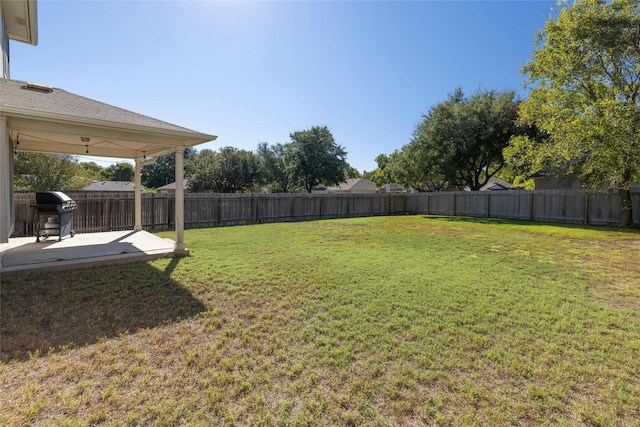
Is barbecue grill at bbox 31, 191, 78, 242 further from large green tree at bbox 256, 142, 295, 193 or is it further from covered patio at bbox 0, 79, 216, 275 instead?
large green tree at bbox 256, 142, 295, 193

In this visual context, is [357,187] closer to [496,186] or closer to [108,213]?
[496,186]

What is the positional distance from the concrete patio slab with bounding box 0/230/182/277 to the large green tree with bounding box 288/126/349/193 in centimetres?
2030

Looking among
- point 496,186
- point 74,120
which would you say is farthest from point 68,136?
point 496,186

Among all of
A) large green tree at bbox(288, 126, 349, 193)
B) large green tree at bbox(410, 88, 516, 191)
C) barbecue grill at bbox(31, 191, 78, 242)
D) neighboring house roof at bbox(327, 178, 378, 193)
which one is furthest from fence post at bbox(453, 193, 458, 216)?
barbecue grill at bbox(31, 191, 78, 242)

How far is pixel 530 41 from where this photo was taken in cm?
1427

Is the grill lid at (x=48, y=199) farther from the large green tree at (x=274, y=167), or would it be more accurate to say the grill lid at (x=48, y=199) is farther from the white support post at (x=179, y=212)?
the large green tree at (x=274, y=167)

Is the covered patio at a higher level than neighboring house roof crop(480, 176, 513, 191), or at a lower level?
lower

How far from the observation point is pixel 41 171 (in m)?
19.7

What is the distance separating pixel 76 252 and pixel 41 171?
20.0 metres

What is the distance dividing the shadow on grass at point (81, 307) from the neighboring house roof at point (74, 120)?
2.39 m

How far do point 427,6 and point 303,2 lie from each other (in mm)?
4244

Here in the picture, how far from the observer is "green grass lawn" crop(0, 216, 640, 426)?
2.09m

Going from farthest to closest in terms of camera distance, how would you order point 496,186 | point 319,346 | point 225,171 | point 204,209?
point 496,186
point 225,171
point 204,209
point 319,346

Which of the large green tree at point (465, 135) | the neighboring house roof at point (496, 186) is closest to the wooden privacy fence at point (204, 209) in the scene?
the large green tree at point (465, 135)
